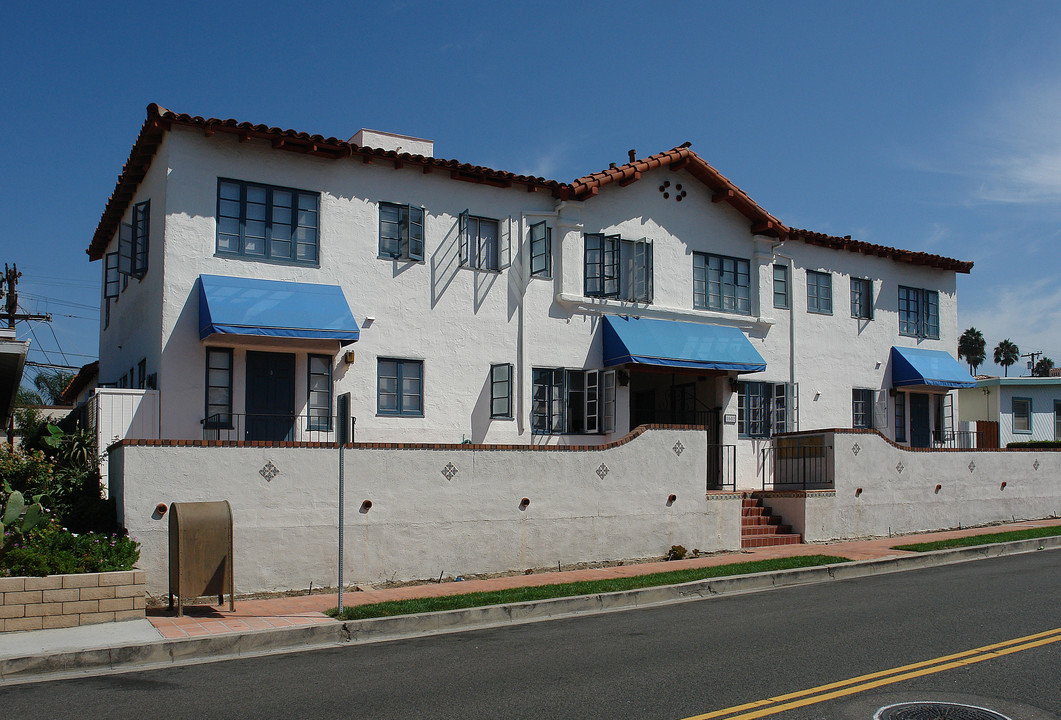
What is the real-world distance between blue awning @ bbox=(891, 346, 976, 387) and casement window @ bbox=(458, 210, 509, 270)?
12239mm

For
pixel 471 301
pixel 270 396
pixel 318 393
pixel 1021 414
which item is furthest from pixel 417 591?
pixel 1021 414

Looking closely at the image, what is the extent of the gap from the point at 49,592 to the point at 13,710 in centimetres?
322

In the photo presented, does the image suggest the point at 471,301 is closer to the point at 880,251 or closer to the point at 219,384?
the point at 219,384

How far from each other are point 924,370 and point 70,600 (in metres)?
21.7

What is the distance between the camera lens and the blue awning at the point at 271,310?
15.5m

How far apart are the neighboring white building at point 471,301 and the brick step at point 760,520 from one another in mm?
2525

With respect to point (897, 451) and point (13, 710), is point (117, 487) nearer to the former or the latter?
point (13, 710)

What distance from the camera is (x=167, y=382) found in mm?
15820

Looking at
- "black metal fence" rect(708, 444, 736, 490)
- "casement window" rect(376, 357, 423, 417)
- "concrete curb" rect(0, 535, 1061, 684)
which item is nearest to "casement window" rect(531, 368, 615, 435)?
"casement window" rect(376, 357, 423, 417)

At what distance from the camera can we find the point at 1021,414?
33.7 meters

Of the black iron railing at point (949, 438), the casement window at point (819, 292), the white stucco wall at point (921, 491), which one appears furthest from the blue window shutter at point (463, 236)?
the black iron railing at point (949, 438)

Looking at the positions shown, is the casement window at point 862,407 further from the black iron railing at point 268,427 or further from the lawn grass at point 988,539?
the black iron railing at point 268,427

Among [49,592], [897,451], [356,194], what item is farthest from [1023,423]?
[49,592]

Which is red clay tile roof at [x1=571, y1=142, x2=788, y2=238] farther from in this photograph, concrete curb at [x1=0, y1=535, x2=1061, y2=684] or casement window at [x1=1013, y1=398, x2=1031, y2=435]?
casement window at [x1=1013, y1=398, x2=1031, y2=435]
